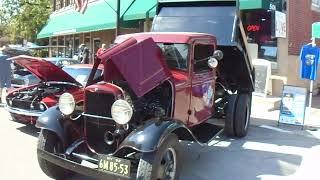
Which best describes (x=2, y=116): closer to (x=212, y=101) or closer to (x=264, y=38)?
(x=212, y=101)

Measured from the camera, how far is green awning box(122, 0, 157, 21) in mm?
16188

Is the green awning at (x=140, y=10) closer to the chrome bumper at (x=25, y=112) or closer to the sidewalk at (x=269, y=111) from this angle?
the sidewalk at (x=269, y=111)

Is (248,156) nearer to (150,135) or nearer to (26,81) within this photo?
(150,135)

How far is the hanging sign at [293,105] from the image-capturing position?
34.7ft

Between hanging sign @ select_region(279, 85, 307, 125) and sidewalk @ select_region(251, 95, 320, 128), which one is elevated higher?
hanging sign @ select_region(279, 85, 307, 125)

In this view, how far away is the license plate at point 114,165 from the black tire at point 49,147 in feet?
3.23

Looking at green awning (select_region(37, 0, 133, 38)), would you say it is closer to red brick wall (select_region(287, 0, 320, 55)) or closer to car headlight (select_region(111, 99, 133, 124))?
red brick wall (select_region(287, 0, 320, 55))

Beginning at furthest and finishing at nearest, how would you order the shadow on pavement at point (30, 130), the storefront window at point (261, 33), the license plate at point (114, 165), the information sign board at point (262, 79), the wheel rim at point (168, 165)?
A: the storefront window at point (261, 33) → the information sign board at point (262, 79) → the shadow on pavement at point (30, 130) → the wheel rim at point (168, 165) → the license plate at point (114, 165)

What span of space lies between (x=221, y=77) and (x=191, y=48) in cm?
268

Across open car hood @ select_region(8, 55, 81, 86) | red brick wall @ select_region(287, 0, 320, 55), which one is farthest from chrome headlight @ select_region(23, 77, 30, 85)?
red brick wall @ select_region(287, 0, 320, 55)

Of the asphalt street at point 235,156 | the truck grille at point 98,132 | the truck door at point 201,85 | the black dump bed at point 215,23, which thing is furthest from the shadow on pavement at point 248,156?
the black dump bed at point 215,23

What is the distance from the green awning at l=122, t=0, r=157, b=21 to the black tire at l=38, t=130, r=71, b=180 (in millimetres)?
10199

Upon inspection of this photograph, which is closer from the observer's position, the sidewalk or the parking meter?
the parking meter

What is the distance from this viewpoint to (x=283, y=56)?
1528 centimetres
